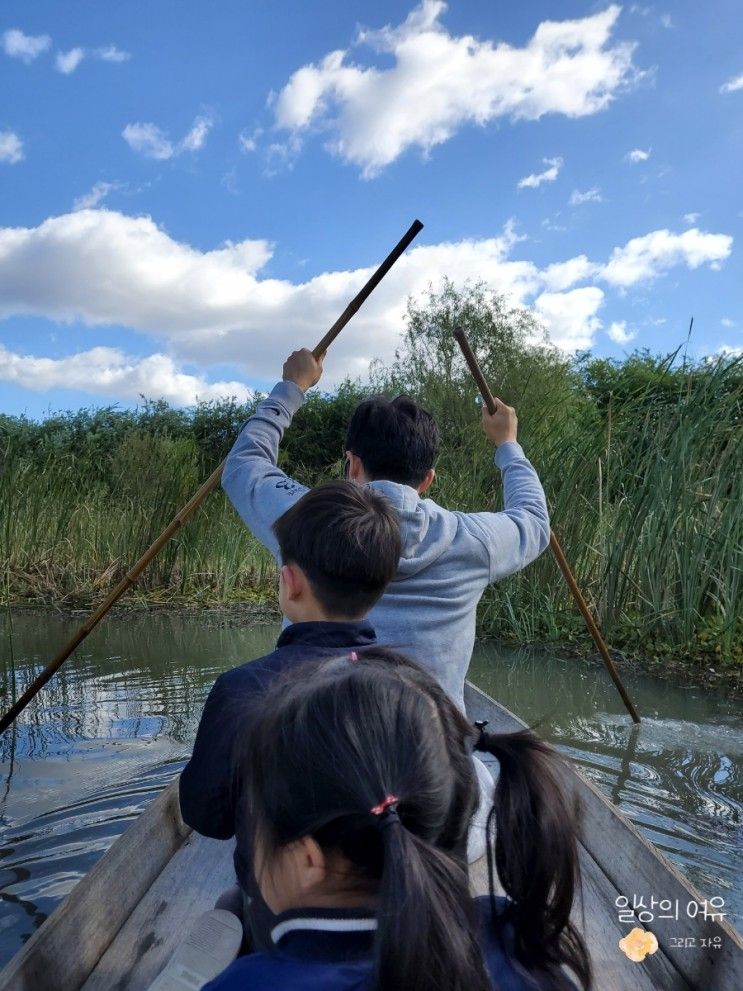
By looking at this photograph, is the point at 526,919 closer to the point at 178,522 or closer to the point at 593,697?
the point at 178,522

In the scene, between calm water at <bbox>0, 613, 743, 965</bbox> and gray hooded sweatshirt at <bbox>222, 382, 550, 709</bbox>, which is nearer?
gray hooded sweatshirt at <bbox>222, 382, 550, 709</bbox>

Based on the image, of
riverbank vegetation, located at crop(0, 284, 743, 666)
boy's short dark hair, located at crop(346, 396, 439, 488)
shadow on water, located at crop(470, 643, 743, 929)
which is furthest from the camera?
riverbank vegetation, located at crop(0, 284, 743, 666)

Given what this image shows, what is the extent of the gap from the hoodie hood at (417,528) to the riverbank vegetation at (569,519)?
8.20 ft

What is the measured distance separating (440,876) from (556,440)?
5.18 m

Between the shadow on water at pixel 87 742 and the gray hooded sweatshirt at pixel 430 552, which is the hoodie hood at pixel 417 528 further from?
the shadow on water at pixel 87 742

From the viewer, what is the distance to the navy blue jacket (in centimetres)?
114

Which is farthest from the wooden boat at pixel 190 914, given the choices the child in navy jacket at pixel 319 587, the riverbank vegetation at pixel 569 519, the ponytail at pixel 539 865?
the riverbank vegetation at pixel 569 519

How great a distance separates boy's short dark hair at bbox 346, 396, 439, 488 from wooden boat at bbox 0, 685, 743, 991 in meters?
0.87

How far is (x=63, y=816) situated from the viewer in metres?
2.81

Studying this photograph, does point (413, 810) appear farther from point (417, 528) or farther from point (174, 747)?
point (174, 747)

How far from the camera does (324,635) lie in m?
1.28

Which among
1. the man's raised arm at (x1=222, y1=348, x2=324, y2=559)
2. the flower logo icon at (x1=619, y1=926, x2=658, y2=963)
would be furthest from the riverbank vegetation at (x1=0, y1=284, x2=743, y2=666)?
the flower logo icon at (x1=619, y1=926, x2=658, y2=963)

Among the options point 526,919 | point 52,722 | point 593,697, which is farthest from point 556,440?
point 526,919

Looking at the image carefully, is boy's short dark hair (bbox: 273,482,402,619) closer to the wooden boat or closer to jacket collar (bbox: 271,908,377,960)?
the wooden boat
